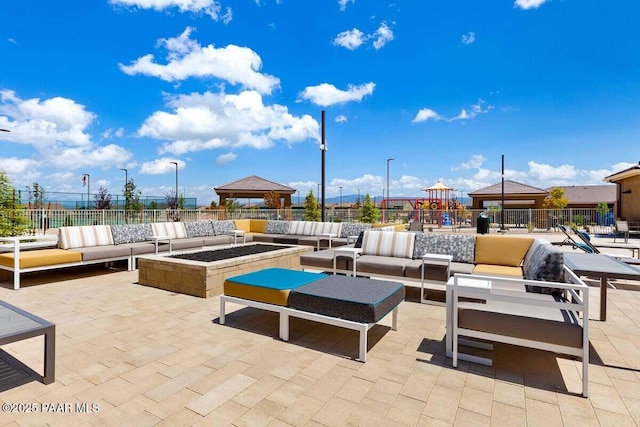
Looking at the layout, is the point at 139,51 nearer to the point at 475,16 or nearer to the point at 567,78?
the point at 475,16

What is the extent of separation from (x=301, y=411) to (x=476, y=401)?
1.21m

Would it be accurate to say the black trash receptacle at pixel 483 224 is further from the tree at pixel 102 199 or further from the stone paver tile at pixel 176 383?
the tree at pixel 102 199

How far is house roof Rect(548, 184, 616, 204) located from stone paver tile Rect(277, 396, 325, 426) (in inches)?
1958

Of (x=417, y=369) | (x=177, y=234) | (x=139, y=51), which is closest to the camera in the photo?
(x=417, y=369)

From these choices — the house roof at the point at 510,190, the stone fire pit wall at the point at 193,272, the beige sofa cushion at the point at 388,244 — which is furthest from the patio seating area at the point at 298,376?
the house roof at the point at 510,190

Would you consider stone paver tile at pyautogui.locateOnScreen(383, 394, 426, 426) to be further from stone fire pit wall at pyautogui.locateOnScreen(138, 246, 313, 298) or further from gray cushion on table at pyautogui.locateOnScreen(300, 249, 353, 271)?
stone fire pit wall at pyautogui.locateOnScreen(138, 246, 313, 298)

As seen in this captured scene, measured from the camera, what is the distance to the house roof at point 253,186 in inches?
1047

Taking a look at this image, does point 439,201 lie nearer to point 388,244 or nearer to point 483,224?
point 483,224

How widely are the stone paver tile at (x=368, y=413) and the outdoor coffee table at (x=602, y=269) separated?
239 cm

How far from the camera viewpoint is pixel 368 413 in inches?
81.4

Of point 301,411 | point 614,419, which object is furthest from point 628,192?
point 301,411

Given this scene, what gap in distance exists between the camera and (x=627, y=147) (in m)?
20.2

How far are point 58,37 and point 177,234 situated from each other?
8230mm

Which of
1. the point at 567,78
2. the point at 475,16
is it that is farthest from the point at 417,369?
the point at 567,78
